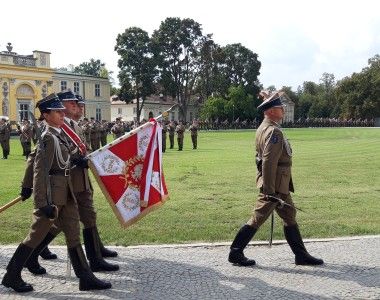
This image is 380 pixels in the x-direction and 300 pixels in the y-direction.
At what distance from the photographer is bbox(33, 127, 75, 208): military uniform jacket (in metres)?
5.50

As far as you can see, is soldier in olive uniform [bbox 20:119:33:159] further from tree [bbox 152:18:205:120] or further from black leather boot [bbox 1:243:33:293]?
tree [bbox 152:18:205:120]

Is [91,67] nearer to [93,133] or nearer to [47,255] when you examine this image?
[93,133]

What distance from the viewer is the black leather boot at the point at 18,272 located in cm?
573

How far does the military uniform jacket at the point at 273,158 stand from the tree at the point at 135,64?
66087 millimetres

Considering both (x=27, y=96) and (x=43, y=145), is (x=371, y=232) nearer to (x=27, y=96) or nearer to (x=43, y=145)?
(x=43, y=145)

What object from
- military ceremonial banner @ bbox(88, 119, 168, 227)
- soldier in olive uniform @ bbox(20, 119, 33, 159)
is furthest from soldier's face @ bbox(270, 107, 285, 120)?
soldier in olive uniform @ bbox(20, 119, 33, 159)

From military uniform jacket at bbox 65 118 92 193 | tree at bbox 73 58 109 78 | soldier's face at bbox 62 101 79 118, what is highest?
tree at bbox 73 58 109 78

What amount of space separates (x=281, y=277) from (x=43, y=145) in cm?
305

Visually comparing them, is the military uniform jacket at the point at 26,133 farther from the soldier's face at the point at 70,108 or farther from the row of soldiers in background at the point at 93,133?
the soldier's face at the point at 70,108

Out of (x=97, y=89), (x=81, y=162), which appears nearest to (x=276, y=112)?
(x=81, y=162)

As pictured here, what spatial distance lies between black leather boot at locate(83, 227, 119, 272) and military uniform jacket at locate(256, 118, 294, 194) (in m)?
2.11

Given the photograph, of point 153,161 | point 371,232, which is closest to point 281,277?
point 153,161

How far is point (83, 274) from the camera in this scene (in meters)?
5.77

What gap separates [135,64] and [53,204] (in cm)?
6774
